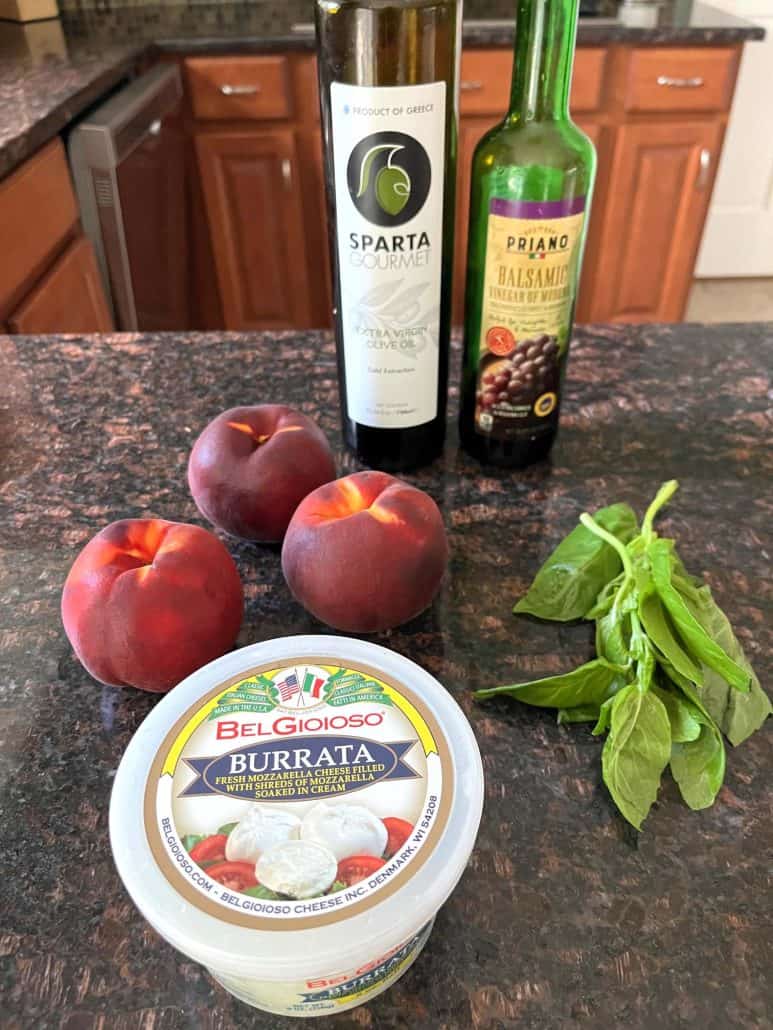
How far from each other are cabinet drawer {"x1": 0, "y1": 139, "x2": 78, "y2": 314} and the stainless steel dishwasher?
57 millimetres

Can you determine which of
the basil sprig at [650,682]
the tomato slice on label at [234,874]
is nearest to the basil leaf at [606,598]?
the basil sprig at [650,682]

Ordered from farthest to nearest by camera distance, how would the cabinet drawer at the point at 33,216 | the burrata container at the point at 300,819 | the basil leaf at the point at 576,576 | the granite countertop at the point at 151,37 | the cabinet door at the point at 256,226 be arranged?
the cabinet door at the point at 256,226
the granite countertop at the point at 151,37
the cabinet drawer at the point at 33,216
the basil leaf at the point at 576,576
the burrata container at the point at 300,819

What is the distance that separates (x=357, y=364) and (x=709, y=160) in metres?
1.82

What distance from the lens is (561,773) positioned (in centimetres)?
42

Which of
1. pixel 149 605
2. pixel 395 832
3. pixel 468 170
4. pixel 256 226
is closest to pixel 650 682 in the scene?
pixel 395 832

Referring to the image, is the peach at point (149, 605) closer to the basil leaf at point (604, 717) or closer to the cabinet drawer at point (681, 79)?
the basil leaf at point (604, 717)

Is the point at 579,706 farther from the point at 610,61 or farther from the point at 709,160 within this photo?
the point at 709,160

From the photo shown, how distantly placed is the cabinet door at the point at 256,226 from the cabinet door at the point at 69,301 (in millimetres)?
531

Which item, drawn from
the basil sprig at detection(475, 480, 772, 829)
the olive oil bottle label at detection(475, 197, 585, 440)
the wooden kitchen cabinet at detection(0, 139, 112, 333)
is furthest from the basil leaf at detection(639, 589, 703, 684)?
the wooden kitchen cabinet at detection(0, 139, 112, 333)

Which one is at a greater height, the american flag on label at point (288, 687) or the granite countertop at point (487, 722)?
the american flag on label at point (288, 687)

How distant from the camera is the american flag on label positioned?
15.4 inches

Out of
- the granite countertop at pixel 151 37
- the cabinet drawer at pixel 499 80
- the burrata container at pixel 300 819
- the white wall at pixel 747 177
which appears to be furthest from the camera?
the white wall at pixel 747 177

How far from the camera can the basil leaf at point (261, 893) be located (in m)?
0.31

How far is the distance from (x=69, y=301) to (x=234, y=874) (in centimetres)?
141
